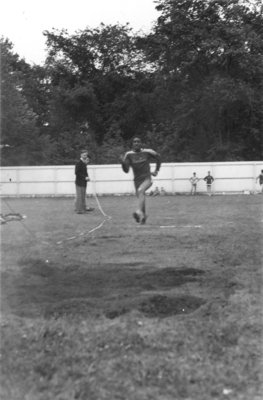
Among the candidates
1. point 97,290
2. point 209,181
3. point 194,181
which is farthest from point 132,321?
point 194,181

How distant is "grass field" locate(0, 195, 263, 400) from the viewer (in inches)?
176

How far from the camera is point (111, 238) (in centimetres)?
1286

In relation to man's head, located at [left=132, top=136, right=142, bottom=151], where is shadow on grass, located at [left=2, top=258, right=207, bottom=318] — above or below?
below

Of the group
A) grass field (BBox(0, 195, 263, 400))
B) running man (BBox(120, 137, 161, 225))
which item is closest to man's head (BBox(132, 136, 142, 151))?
running man (BBox(120, 137, 161, 225))

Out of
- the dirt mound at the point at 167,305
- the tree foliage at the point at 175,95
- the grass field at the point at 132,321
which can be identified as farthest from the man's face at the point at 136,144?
the tree foliage at the point at 175,95

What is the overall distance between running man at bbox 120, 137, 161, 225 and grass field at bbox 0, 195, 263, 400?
1010 millimetres

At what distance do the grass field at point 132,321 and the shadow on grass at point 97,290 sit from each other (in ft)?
0.04

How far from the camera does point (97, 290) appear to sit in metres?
7.46

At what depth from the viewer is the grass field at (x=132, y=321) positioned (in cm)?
448

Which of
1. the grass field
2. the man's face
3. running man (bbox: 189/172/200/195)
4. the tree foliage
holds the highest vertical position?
the tree foliage

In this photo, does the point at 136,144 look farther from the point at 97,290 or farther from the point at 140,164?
the point at 97,290

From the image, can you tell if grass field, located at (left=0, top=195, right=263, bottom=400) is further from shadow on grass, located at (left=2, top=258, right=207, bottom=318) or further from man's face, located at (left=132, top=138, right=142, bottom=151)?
man's face, located at (left=132, top=138, right=142, bottom=151)

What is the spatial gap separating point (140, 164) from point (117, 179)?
27091 millimetres

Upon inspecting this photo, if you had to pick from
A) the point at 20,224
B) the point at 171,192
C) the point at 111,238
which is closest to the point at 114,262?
the point at 111,238
